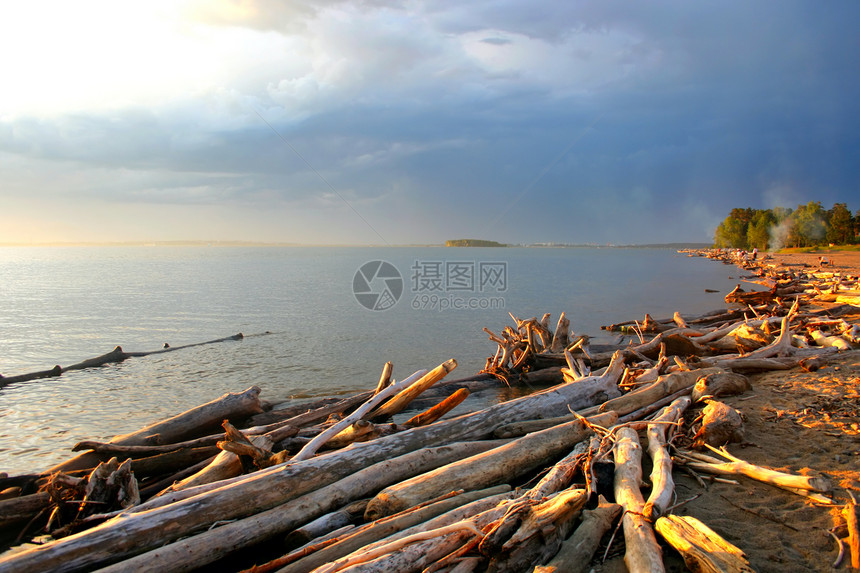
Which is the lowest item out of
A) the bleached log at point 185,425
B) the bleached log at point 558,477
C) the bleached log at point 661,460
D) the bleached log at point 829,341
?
the bleached log at point 185,425

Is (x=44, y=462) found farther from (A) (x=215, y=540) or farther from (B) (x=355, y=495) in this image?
(B) (x=355, y=495)

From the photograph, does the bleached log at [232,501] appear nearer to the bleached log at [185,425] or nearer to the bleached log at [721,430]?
the bleached log at [721,430]

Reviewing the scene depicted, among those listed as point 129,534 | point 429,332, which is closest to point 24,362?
point 429,332

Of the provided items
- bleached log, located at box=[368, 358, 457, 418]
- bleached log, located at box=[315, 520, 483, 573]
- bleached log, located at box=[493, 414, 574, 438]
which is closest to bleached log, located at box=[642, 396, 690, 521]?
bleached log, located at box=[493, 414, 574, 438]

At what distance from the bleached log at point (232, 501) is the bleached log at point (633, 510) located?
6.46 feet

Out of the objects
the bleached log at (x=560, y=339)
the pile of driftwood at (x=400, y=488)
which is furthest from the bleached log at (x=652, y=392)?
the bleached log at (x=560, y=339)

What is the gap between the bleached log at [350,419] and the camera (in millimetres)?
6090

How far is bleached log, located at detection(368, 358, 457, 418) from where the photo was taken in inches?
309

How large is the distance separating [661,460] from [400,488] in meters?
2.97

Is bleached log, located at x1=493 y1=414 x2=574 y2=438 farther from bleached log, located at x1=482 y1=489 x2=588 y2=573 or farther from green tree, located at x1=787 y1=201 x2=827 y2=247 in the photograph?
green tree, located at x1=787 y1=201 x2=827 y2=247

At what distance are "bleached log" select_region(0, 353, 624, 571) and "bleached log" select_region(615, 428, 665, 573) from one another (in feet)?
6.46

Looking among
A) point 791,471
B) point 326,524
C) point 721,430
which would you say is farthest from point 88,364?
point 791,471

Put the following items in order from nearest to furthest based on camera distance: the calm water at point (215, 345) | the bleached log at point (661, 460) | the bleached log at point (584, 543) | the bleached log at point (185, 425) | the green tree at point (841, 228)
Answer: the bleached log at point (584, 543) → the bleached log at point (661, 460) → the bleached log at point (185, 425) → the calm water at point (215, 345) → the green tree at point (841, 228)

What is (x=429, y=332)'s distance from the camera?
2319cm
